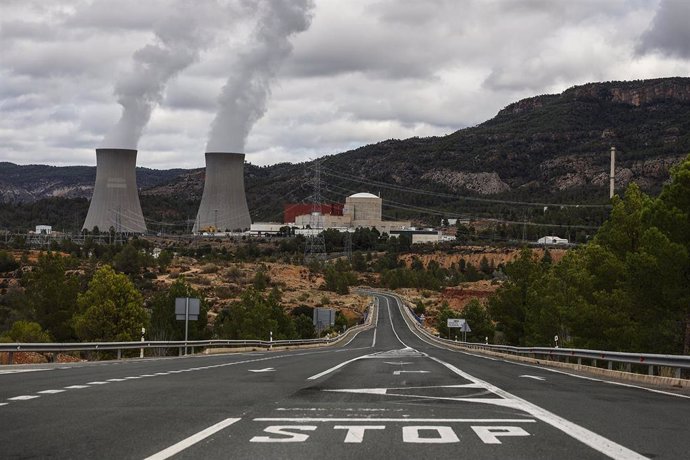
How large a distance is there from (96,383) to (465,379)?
287 inches

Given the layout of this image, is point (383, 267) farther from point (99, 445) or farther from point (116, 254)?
point (99, 445)

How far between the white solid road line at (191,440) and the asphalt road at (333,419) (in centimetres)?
1

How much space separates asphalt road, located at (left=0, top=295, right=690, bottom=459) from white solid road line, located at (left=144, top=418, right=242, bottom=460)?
1 cm

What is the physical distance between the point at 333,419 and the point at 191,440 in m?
2.31

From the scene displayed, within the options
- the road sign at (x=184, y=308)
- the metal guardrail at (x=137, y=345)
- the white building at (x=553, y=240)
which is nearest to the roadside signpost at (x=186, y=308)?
the road sign at (x=184, y=308)

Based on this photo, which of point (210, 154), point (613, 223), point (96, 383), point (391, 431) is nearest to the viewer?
point (391, 431)

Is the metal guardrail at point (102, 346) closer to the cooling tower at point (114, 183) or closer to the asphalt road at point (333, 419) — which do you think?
the asphalt road at point (333, 419)

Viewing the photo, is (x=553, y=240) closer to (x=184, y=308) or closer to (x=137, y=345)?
(x=184, y=308)

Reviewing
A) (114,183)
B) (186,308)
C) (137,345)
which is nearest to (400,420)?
(137,345)

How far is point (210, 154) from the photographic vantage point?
366ft

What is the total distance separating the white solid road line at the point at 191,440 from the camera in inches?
296

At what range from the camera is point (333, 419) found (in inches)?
403

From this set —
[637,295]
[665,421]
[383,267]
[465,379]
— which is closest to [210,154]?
[383,267]

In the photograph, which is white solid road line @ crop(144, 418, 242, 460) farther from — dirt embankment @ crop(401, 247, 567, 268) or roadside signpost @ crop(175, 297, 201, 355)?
dirt embankment @ crop(401, 247, 567, 268)
